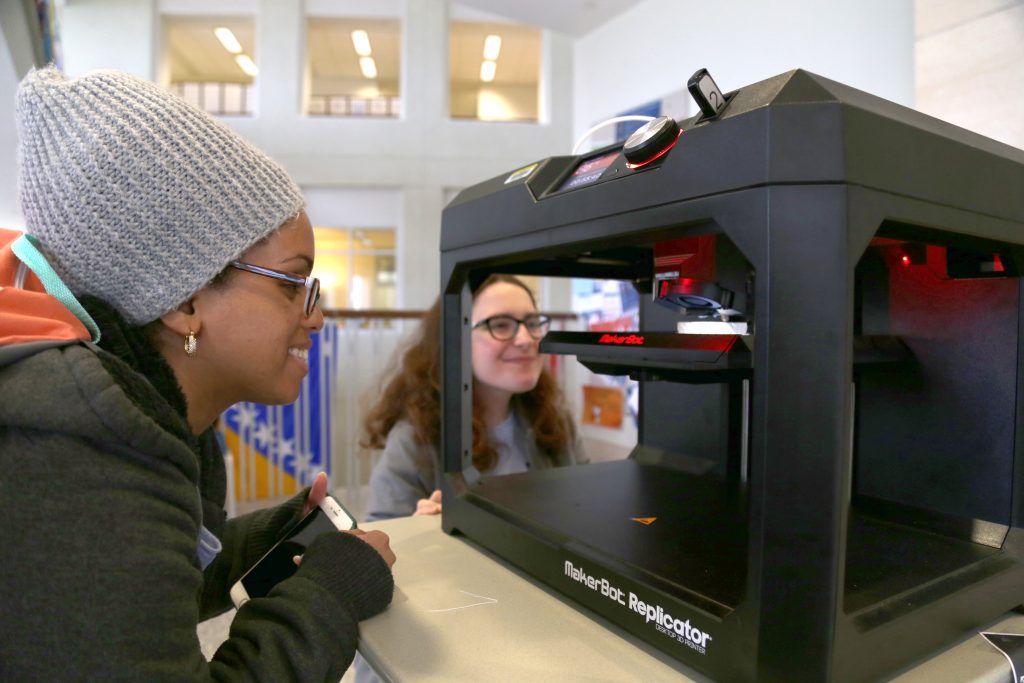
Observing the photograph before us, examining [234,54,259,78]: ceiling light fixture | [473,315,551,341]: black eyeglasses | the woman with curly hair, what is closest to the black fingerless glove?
the woman with curly hair

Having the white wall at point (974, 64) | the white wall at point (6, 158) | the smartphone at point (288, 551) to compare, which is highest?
the white wall at point (974, 64)

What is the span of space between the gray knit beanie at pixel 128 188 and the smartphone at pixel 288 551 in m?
0.30

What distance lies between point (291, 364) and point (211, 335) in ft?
0.28

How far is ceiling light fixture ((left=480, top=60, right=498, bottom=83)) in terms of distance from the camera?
23.9 feet

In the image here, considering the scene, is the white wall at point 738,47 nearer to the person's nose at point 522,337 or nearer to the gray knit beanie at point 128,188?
the person's nose at point 522,337

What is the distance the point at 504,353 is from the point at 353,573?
0.86 m

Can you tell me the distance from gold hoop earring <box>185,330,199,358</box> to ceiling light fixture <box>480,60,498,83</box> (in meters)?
7.34

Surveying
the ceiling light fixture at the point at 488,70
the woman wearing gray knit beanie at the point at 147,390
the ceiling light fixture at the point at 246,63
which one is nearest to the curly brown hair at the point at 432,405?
the woman wearing gray knit beanie at the point at 147,390

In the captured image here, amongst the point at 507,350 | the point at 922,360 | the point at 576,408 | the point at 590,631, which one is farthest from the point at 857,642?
the point at 576,408

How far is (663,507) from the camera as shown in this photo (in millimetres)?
663

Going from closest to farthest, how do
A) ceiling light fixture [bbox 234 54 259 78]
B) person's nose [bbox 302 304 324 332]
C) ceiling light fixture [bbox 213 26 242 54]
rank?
person's nose [bbox 302 304 324 332], ceiling light fixture [bbox 213 26 242 54], ceiling light fixture [bbox 234 54 259 78]

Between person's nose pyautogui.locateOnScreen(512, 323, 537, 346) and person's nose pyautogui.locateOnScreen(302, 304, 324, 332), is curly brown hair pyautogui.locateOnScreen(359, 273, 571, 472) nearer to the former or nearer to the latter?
person's nose pyautogui.locateOnScreen(512, 323, 537, 346)

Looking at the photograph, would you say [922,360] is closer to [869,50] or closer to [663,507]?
[663,507]

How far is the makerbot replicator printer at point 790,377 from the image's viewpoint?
372 millimetres
